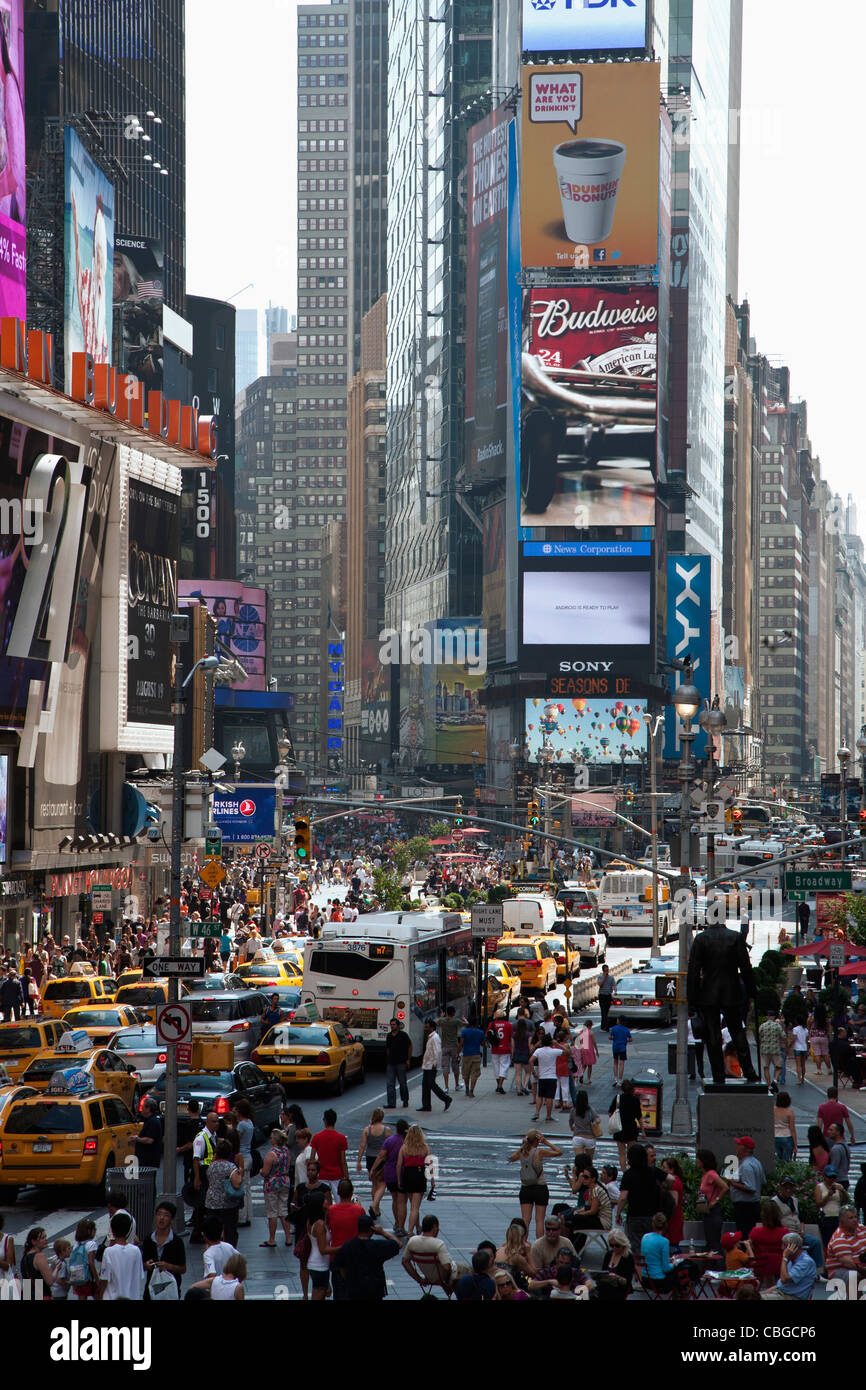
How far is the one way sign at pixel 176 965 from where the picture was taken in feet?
76.0

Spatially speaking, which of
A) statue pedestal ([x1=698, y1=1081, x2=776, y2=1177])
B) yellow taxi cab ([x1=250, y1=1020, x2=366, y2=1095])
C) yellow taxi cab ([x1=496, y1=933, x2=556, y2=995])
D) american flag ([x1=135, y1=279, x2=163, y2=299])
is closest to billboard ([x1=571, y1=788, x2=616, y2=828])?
american flag ([x1=135, y1=279, x2=163, y2=299])

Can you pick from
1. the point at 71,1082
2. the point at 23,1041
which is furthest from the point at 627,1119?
the point at 23,1041

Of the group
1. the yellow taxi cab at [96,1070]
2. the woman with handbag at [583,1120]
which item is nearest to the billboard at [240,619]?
the yellow taxi cab at [96,1070]

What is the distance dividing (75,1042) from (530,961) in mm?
21733

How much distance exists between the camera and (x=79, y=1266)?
615 inches

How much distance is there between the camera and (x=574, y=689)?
129m

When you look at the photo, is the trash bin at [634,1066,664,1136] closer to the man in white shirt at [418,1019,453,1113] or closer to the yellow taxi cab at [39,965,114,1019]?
the man in white shirt at [418,1019,453,1113]

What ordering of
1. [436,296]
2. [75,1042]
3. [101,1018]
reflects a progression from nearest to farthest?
[75,1042], [101,1018], [436,296]

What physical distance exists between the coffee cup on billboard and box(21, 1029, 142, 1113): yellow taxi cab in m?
109

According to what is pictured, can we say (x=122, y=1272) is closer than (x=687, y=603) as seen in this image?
Yes

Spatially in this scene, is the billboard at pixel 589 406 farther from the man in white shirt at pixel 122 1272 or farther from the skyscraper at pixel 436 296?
the man in white shirt at pixel 122 1272

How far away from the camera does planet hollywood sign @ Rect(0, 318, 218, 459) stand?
5469 centimetres

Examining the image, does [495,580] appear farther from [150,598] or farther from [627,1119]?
[627,1119]
